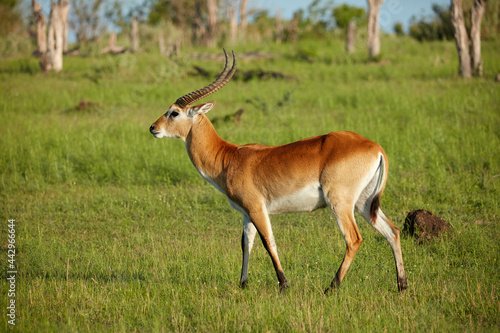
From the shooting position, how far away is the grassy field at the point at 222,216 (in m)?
4.08

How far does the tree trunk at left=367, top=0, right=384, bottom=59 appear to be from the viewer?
19.2 meters

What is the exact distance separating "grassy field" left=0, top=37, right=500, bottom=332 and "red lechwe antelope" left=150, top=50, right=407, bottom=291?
448 mm

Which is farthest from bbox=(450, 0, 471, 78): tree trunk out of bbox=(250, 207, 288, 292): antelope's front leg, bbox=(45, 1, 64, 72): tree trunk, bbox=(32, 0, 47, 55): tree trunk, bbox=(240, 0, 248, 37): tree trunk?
bbox=(240, 0, 248, 37): tree trunk

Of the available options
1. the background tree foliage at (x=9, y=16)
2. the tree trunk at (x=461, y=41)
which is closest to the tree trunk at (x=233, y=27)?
the background tree foliage at (x=9, y=16)

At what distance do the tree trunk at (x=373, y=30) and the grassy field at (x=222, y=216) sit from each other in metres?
3.77

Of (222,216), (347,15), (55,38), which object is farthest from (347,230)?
(347,15)

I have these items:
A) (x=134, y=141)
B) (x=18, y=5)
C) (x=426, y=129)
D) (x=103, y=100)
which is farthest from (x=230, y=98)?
(x=18, y=5)

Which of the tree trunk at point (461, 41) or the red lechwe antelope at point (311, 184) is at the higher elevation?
the tree trunk at point (461, 41)

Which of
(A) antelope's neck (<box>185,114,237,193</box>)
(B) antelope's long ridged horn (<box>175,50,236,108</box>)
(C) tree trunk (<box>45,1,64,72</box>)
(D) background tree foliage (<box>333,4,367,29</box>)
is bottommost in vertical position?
(A) antelope's neck (<box>185,114,237,193</box>)

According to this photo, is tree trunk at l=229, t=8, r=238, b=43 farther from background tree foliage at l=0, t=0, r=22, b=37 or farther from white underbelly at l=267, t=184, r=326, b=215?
white underbelly at l=267, t=184, r=326, b=215

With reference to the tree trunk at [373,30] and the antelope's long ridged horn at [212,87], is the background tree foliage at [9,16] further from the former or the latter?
the antelope's long ridged horn at [212,87]

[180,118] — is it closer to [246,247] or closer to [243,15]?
[246,247]

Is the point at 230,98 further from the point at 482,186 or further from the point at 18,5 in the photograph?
the point at 18,5

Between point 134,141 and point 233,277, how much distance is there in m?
5.82
